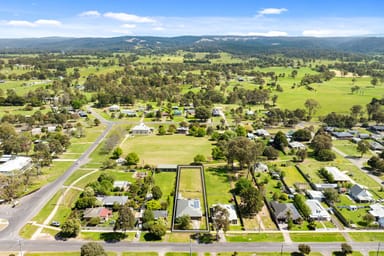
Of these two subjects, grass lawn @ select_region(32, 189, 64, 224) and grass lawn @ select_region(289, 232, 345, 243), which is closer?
grass lawn @ select_region(289, 232, 345, 243)

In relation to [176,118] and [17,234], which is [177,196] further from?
[176,118]

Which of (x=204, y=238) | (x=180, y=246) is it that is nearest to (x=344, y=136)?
(x=204, y=238)

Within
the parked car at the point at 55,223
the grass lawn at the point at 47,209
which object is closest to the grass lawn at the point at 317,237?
the parked car at the point at 55,223

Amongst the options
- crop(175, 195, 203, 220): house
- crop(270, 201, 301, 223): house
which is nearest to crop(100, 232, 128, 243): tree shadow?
crop(175, 195, 203, 220): house

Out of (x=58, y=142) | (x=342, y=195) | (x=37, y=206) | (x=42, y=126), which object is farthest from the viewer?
(x=42, y=126)

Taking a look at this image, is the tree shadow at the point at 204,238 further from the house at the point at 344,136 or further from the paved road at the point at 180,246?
the house at the point at 344,136

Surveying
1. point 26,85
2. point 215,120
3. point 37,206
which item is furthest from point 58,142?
point 26,85

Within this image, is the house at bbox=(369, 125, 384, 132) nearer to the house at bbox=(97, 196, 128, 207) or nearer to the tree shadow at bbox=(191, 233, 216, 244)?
the tree shadow at bbox=(191, 233, 216, 244)
